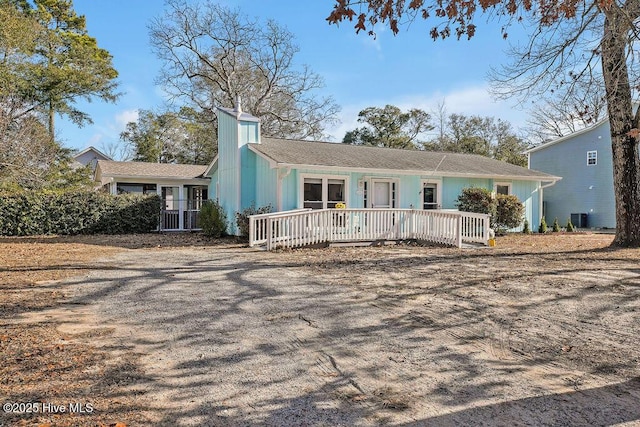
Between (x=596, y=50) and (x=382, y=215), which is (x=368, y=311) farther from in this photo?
(x=382, y=215)

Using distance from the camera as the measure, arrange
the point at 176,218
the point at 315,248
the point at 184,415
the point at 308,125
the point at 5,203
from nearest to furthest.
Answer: the point at 184,415 → the point at 315,248 → the point at 5,203 → the point at 176,218 → the point at 308,125

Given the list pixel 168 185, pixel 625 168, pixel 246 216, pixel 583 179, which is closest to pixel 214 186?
pixel 168 185

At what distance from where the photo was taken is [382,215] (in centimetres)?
1343

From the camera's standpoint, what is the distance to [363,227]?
13258 mm

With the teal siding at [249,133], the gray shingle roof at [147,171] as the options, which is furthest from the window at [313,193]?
the gray shingle roof at [147,171]

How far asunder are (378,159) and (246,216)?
590cm

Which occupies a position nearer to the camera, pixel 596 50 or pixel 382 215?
pixel 596 50

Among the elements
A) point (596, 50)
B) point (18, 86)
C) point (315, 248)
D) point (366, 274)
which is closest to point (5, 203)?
point (18, 86)

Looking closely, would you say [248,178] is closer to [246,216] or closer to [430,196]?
[246,216]

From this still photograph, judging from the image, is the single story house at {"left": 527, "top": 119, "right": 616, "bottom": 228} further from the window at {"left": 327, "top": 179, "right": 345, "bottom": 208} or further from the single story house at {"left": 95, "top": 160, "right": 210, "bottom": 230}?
the single story house at {"left": 95, "top": 160, "right": 210, "bottom": 230}

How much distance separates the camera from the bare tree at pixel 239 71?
1051 inches

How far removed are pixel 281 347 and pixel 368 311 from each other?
159 centimetres

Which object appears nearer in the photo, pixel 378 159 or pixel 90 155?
pixel 378 159

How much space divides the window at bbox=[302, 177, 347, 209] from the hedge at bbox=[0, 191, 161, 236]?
765 centimetres
